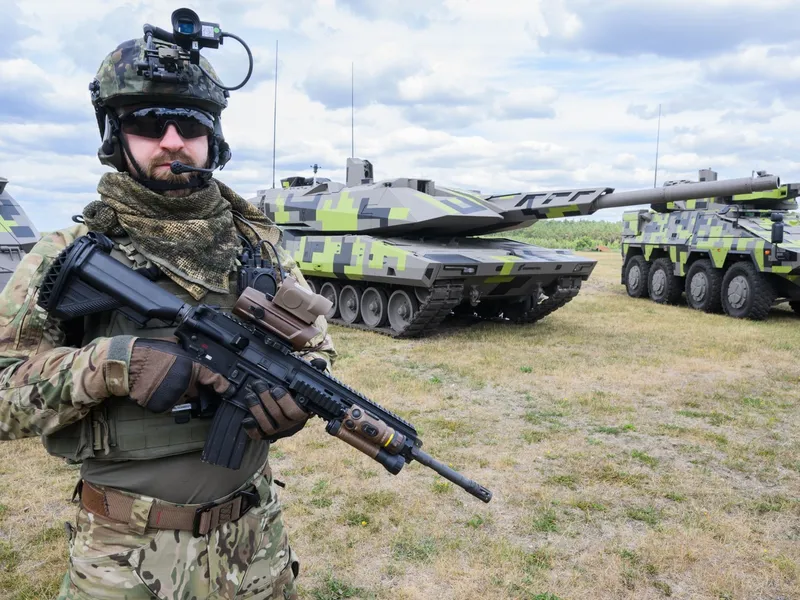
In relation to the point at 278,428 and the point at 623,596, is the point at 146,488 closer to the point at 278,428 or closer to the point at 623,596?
the point at 278,428

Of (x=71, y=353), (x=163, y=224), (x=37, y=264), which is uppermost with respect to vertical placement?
(x=163, y=224)

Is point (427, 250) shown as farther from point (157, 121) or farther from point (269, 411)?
point (269, 411)

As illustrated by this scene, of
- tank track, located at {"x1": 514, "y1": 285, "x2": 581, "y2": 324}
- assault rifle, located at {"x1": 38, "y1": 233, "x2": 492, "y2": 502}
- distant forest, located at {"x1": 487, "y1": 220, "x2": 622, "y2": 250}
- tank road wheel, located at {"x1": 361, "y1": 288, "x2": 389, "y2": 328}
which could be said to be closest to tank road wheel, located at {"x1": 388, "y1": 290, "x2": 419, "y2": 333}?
tank road wheel, located at {"x1": 361, "y1": 288, "x2": 389, "y2": 328}

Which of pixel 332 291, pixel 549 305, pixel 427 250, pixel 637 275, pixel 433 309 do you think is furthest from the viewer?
pixel 637 275

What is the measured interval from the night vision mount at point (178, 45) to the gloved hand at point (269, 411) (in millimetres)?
1005

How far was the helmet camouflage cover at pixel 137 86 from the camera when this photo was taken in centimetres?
213

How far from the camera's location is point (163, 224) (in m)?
2.06

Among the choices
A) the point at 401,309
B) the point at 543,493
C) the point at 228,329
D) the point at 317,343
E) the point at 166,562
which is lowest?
the point at 543,493

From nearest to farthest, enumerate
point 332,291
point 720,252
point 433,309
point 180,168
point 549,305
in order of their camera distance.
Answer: point 180,168, point 433,309, point 549,305, point 332,291, point 720,252

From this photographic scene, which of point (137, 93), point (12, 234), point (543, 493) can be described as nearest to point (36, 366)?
point (137, 93)

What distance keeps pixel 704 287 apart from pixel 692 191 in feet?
19.4

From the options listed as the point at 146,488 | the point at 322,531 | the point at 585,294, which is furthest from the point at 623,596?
the point at 585,294

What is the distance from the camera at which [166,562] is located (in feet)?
6.40

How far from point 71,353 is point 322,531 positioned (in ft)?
8.74
